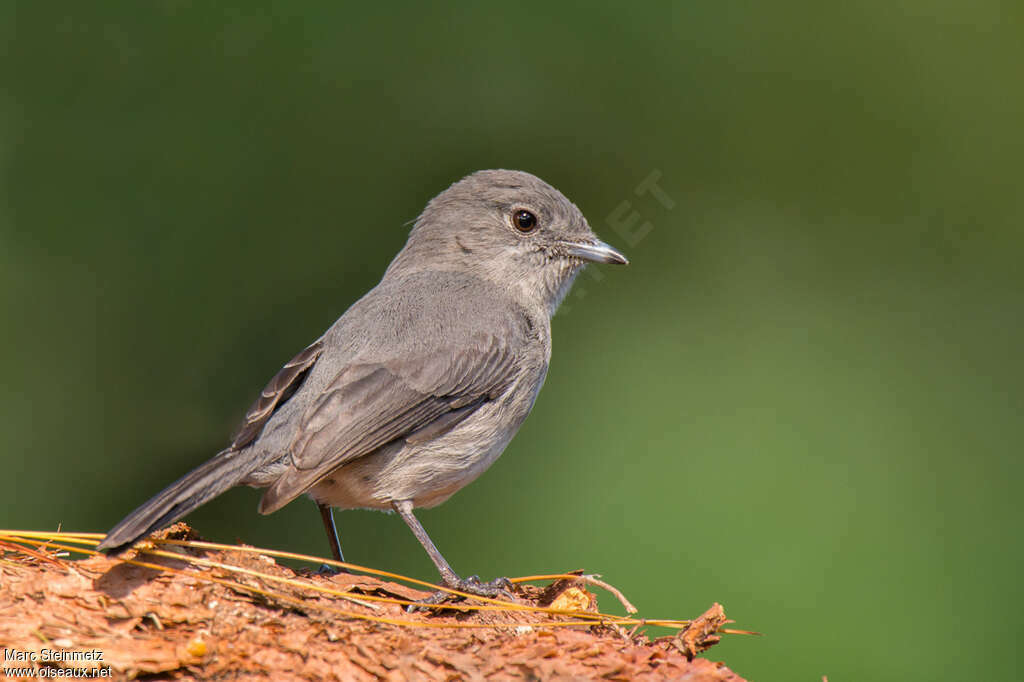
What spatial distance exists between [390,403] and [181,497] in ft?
2.97

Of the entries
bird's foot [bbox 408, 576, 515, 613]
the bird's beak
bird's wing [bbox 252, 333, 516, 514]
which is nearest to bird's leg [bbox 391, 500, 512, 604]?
bird's foot [bbox 408, 576, 515, 613]

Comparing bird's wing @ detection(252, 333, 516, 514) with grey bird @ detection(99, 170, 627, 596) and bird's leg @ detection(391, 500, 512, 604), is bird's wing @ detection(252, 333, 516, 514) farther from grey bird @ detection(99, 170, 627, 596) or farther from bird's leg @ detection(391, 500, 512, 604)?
bird's leg @ detection(391, 500, 512, 604)

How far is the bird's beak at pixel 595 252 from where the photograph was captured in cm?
477

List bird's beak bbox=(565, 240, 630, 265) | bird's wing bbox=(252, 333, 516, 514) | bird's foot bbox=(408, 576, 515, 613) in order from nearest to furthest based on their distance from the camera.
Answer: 1. bird's foot bbox=(408, 576, 515, 613)
2. bird's wing bbox=(252, 333, 516, 514)
3. bird's beak bbox=(565, 240, 630, 265)

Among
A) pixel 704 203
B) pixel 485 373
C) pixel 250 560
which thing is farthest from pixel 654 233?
pixel 250 560

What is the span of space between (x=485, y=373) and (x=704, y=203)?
2623 mm

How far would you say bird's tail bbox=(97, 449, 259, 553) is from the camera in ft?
8.27

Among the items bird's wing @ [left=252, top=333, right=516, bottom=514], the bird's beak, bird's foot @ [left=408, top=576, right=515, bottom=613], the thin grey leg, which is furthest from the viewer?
the bird's beak

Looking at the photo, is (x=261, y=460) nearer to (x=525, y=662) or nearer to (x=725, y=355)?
(x=525, y=662)

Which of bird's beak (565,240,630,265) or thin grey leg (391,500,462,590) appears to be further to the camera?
bird's beak (565,240,630,265)

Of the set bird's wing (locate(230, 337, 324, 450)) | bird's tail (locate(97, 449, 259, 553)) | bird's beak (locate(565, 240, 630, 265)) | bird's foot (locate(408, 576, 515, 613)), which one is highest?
bird's beak (locate(565, 240, 630, 265))

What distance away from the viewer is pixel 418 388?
3854 millimetres

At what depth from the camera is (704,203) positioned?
6160 mm

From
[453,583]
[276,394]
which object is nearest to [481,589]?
[453,583]
